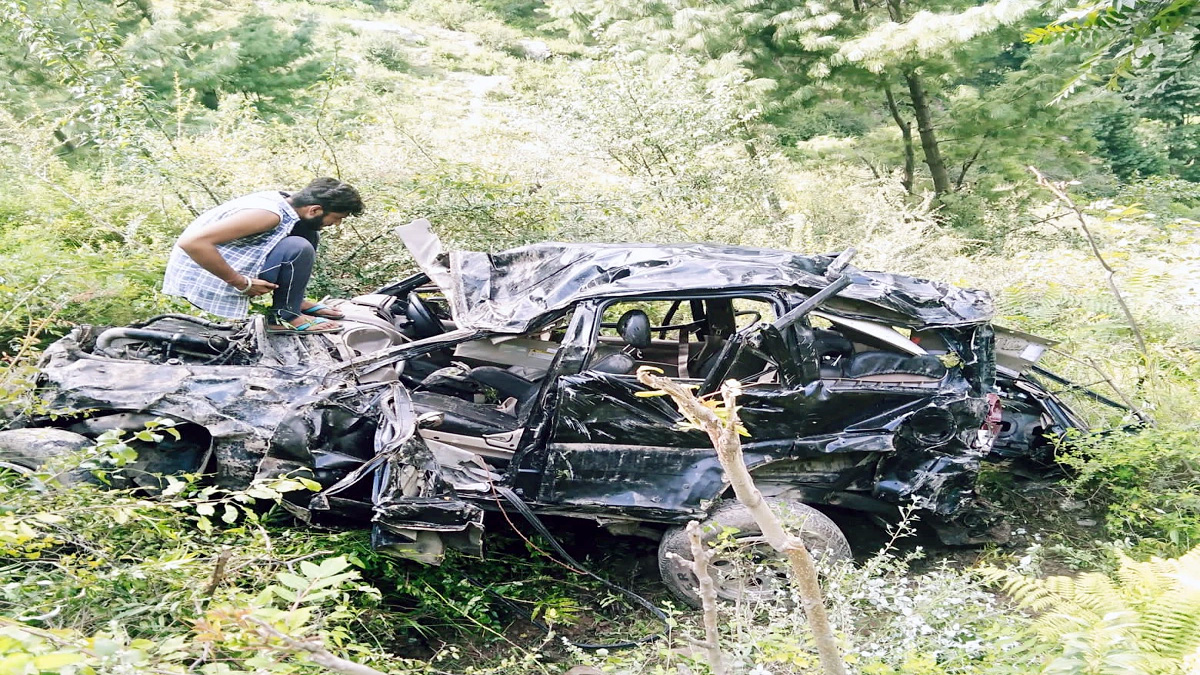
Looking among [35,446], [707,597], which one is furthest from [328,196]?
[707,597]

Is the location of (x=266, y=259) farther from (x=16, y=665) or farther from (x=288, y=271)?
(x=16, y=665)

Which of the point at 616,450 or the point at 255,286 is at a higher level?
the point at 255,286

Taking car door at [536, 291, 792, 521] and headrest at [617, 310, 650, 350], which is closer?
car door at [536, 291, 792, 521]

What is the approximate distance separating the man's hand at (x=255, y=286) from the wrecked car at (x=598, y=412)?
15.7 inches

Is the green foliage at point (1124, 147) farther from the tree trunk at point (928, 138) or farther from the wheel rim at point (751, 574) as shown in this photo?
the wheel rim at point (751, 574)

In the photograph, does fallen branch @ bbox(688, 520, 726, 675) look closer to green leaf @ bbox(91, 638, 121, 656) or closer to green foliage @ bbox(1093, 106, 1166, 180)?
green leaf @ bbox(91, 638, 121, 656)

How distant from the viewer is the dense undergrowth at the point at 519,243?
270 cm

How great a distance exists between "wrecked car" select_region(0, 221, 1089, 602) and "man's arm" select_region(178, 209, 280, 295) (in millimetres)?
456

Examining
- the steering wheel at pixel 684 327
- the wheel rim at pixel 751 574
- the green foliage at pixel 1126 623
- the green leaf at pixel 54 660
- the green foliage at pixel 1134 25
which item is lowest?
the wheel rim at pixel 751 574

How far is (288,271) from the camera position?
15.8ft

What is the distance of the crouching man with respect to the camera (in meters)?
4.60

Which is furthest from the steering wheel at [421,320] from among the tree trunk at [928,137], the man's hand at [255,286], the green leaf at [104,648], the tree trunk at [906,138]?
the tree trunk at [928,137]

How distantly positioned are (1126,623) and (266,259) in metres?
4.64

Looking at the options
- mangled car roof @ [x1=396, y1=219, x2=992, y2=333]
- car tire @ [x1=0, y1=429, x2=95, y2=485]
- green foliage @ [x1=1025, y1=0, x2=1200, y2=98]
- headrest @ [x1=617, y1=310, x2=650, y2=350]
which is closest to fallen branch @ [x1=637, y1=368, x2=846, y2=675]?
mangled car roof @ [x1=396, y1=219, x2=992, y2=333]
